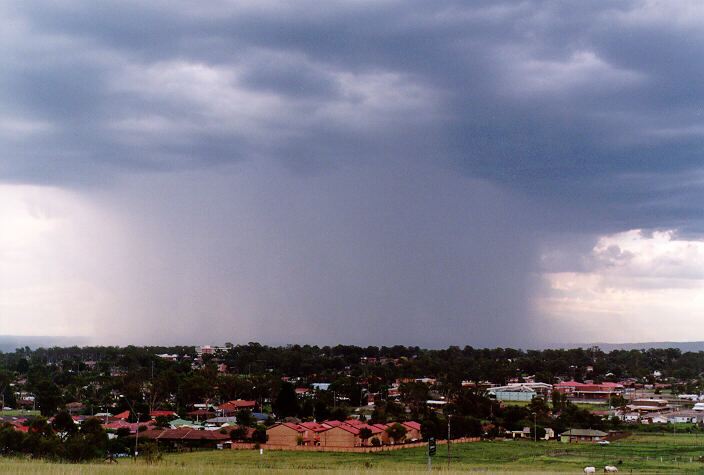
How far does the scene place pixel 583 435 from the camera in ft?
170

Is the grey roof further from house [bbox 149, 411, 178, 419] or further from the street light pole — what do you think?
house [bbox 149, 411, 178, 419]

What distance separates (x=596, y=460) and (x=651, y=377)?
72.6 metres

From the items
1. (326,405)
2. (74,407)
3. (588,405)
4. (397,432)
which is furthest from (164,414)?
(588,405)

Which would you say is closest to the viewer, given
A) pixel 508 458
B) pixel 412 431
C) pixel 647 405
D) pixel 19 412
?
pixel 508 458

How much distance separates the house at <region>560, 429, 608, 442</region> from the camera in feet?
167

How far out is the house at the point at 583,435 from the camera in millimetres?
51031

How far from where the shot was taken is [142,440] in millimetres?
44062

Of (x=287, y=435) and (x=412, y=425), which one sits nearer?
(x=287, y=435)

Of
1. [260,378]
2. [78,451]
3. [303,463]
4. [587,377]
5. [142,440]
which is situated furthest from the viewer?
[587,377]

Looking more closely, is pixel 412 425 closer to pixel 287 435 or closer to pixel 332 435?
pixel 332 435

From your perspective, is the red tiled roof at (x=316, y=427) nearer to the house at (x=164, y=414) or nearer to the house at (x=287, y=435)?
the house at (x=287, y=435)

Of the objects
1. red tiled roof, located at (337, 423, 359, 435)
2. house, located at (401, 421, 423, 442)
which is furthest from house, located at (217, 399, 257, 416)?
house, located at (401, 421, 423, 442)

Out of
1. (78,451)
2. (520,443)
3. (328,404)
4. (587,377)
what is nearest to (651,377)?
(587,377)

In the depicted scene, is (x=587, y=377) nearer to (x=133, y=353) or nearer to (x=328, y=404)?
(x=328, y=404)
